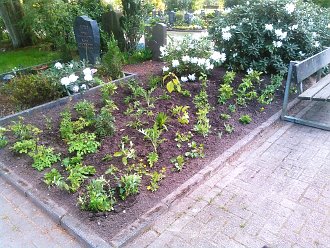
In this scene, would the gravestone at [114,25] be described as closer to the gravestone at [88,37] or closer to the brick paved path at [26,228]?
the gravestone at [88,37]

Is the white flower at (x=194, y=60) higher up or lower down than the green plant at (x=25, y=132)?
higher up

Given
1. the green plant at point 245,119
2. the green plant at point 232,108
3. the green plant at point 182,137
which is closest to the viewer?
the green plant at point 182,137

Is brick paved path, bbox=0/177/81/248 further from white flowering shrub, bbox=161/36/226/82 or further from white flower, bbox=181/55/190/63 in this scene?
white flower, bbox=181/55/190/63

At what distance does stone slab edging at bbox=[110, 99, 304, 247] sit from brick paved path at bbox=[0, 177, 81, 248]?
43 centimetres

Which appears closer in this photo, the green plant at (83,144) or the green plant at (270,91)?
the green plant at (83,144)

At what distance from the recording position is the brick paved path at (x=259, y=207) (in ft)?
8.25

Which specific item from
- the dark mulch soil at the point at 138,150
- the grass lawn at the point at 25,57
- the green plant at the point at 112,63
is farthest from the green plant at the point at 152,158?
the grass lawn at the point at 25,57

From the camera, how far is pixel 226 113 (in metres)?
4.61

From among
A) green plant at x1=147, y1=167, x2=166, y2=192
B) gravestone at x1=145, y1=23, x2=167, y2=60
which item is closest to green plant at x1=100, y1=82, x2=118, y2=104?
green plant at x1=147, y1=167, x2=166, y2=192

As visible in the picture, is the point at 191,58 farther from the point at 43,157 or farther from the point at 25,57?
the point at 25,57

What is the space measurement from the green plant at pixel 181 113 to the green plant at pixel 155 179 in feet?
3.65

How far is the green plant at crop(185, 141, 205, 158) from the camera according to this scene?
3541 millimetres

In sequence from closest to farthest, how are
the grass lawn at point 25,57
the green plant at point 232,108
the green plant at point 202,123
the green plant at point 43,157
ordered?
the green plant at point 43,157, the green plant at point 202,123, the green plant at point 232,108, the grass lawn at point 25,57

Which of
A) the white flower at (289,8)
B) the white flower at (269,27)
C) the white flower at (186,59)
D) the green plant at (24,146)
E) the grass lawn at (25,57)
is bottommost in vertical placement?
the grass lawn at (25,57)
